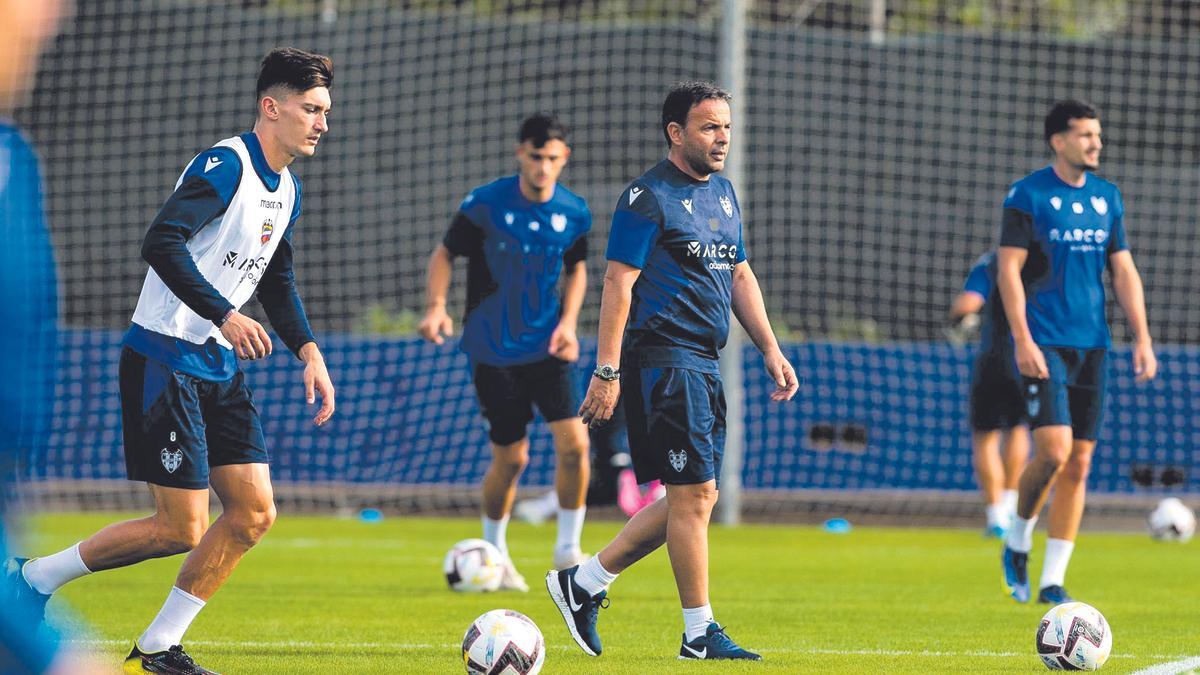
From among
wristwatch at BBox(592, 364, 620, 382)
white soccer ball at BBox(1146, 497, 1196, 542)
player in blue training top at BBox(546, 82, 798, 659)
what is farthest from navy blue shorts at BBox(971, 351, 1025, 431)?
wristwatch at BBox(592, 364, 620, 382)

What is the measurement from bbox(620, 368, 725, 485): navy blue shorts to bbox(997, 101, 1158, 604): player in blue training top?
273 cm

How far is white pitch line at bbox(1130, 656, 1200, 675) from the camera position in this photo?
21.0 ft

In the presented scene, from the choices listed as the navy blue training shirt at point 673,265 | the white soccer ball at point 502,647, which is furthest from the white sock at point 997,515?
the white soccer ball at point 502,647

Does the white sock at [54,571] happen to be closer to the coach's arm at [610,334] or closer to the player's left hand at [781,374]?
the coach's arm at [610,334]

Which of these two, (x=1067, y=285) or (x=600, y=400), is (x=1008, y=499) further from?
(x=600, y=400)

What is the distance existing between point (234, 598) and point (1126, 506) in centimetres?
1095

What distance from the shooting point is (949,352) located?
1770 cm

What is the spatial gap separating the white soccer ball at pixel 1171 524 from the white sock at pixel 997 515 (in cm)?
147

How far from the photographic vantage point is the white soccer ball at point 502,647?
5.90 meters

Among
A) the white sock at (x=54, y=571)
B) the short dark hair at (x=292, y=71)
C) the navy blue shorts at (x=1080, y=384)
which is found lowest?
the white sock at (x=54, y=571)

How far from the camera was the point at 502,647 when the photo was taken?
5.91 metres

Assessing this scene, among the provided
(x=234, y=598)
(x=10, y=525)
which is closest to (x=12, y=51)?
(x=10, y=525)

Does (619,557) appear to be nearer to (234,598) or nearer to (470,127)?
(234,598)

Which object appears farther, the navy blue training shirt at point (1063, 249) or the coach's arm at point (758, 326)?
the navy blue training shirt at point (1063, 249)
